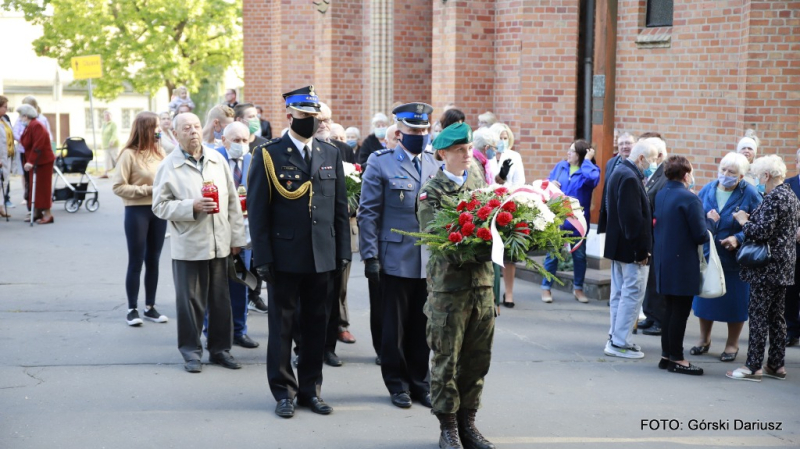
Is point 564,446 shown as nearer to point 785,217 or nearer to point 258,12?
point 785,217

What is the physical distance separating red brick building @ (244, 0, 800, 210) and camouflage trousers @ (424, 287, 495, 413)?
6454mm

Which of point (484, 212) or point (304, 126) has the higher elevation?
point (304, 126)

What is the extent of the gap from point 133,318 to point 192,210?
225 centimetres

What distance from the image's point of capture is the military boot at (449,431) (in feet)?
18.4

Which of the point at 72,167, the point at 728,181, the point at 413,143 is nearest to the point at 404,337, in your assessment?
the point at 413,143

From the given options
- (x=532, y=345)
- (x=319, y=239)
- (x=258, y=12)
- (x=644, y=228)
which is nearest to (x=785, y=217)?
(x=644, y=228)

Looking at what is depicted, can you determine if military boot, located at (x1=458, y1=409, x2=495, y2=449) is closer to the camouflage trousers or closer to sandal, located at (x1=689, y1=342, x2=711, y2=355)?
the camouflage trousers

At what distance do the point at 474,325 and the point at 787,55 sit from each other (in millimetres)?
6889

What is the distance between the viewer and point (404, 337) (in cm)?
675

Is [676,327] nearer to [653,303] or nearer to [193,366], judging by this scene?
[653,303]

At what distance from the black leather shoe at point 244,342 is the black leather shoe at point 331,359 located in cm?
89

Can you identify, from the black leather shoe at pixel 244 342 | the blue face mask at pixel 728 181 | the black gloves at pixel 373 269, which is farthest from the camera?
the black leather shoe at pixel 244 342

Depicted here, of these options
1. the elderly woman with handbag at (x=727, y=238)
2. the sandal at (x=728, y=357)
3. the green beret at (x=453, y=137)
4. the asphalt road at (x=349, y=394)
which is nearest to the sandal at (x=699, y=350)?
the elderly woman with handbag at (x=727, y=238)

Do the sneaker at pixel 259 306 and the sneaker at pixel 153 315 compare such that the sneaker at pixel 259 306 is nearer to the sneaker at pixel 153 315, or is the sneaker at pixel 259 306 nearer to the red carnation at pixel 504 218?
the sneaker at pixel 153 315
